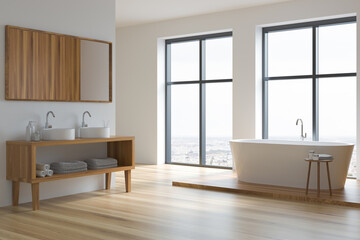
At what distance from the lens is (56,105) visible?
499 cm

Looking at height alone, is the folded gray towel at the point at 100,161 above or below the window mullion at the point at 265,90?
below

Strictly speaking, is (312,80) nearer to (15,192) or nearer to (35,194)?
(35,194)

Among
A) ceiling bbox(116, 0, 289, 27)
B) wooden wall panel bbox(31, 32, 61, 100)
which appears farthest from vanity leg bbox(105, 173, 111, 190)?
ceiling bbox(116, 0, 289, 27)

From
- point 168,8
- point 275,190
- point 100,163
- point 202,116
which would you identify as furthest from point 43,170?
point 202,116

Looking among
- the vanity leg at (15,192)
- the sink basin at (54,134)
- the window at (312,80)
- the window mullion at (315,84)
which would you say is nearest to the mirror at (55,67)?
the sink basin at (54,134)

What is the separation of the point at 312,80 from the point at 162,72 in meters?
2.85

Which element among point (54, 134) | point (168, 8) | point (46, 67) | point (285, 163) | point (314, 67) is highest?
point (168, 8)

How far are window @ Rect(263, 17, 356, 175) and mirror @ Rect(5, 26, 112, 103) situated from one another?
9.39ft

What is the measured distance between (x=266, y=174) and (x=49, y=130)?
2728mm

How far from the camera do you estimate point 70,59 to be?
5078 mm

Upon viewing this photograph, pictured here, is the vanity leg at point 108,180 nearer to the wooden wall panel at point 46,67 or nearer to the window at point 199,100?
the wooden wall panel at point 46,67

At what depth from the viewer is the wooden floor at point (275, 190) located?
183 inches

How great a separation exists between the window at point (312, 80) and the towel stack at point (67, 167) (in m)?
3.47

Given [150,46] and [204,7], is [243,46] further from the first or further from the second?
[150,46]
